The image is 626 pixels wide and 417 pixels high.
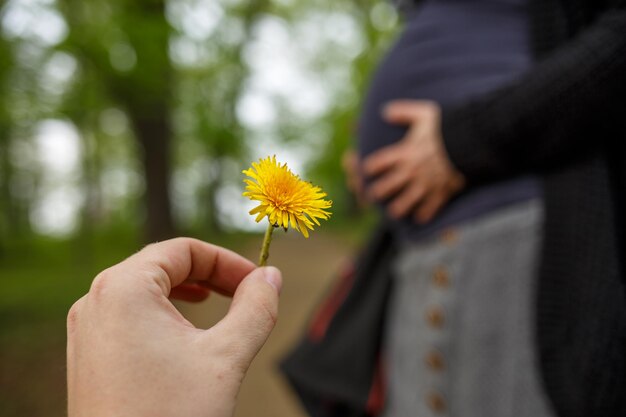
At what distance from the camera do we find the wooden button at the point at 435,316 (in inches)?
40.0

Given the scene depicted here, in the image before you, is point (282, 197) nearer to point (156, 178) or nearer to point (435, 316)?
point (435, 316)

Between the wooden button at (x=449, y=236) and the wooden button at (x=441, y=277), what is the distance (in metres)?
0.06

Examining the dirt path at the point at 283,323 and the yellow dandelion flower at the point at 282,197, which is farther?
the dirt path at the point at 283,323

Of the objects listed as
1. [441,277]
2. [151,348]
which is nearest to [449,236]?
[441,277]

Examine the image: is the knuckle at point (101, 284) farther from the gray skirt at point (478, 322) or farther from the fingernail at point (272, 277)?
the gray skirt at point (478, 322)

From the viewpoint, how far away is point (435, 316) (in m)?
1.02

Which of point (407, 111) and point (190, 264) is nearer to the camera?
point (190, 264)

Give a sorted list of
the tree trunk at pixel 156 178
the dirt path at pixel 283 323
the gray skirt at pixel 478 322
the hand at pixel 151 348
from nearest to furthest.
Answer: the hand at pixel 151 348
the gray skirt at pixel 478 322
the dirt path at pixel 283 323
the tree trunk at pixel 156 178

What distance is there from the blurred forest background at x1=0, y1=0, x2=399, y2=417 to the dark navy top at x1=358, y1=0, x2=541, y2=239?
11.6 inches

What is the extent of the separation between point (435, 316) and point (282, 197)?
76cm

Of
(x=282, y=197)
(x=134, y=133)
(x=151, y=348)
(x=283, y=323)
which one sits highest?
(x=282, y=197)

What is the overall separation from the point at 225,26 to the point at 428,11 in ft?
20.3

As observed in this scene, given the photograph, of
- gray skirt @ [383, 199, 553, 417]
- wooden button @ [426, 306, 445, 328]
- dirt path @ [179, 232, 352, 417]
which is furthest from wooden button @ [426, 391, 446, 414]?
dirt path @ [179, 232, 352, 417]

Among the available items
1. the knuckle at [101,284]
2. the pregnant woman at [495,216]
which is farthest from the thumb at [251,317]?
the pregnant woman at [495,216]
